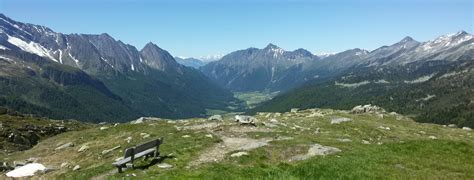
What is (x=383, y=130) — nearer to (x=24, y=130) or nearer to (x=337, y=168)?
(x=337, y=168)

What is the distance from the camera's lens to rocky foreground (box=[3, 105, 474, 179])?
24562 millimetres

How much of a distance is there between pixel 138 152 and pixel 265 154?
346 inches

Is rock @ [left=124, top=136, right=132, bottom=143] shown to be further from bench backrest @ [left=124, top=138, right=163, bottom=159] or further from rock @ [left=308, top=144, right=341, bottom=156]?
rock @ [left=308, top=144, right=341, bottom=156]

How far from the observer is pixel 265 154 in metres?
32.6

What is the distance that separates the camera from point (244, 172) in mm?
24969

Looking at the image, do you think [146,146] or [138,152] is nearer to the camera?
[138,152]

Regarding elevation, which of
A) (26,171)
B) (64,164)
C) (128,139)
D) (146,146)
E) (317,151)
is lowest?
(64,164)

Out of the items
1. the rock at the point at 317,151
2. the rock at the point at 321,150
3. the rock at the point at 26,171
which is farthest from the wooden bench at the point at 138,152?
the rock at the point at 321,150

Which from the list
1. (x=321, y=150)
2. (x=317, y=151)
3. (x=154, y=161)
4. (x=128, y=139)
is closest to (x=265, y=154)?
(x=317, y=151)

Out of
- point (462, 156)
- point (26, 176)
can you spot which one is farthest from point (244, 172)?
point (26, 176)

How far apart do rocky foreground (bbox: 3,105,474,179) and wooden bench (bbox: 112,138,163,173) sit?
2.02ft

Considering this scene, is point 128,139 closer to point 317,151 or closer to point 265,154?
point 265,154

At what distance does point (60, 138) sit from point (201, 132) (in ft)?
78.1

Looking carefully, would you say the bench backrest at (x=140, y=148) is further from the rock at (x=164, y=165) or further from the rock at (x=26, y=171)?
the rock at (x=26, y=171)
